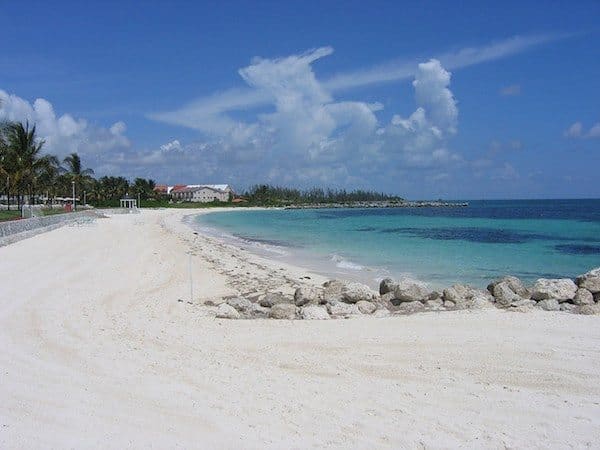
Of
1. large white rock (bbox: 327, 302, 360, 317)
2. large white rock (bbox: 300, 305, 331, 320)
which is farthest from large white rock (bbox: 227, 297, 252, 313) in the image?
large white rock (bbox: 327, 302, 360, 317)

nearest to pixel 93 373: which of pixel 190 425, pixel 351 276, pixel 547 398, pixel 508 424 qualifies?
pixel 190 425

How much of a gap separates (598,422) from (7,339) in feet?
24.5

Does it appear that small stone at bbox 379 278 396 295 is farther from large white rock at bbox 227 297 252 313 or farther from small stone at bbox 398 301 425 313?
large white rock at bbox 227 297 252 313

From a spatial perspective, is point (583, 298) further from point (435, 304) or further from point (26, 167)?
point (26, 167)

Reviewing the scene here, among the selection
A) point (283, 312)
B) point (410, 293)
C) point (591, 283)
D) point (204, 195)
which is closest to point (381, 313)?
point (410, 293)

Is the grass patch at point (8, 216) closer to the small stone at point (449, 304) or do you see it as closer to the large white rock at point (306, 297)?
the large white rock at point (306, 297)

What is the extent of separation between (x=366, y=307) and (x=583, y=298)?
13.6 feet

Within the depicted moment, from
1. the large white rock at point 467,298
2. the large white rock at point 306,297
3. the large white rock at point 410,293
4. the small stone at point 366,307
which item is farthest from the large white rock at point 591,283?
the large white rock at point 306,297

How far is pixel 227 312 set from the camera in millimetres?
9109

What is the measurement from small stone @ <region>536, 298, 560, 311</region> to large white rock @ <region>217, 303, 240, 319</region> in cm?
560

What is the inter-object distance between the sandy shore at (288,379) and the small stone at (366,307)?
2.63 feet

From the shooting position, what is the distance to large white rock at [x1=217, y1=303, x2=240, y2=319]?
9008 millimetres

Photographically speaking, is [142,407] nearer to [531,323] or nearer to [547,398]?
[547,398]

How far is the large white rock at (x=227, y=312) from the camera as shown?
29.6 feet
